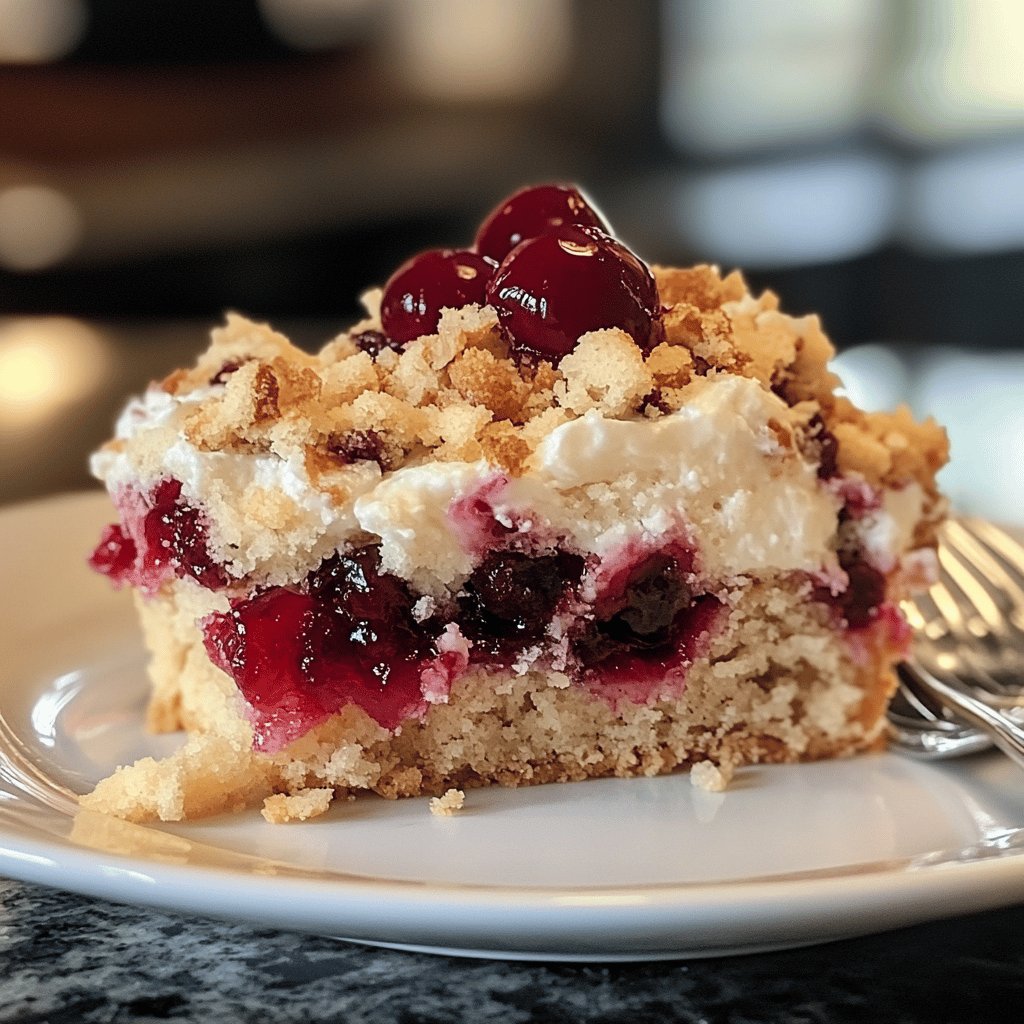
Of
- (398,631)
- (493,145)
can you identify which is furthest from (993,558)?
(493,145)

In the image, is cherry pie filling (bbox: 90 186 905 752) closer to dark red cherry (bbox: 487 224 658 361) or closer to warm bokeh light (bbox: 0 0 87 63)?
dark red cherry (bbox: 487 224 658 361)

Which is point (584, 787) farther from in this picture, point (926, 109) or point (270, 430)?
point (926, 109)

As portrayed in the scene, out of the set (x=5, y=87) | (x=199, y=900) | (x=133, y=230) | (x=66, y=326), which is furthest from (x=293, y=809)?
(x=5, y=87)

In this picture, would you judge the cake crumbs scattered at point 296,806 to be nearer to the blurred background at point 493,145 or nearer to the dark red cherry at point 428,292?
the dark red cherry at point 428,292

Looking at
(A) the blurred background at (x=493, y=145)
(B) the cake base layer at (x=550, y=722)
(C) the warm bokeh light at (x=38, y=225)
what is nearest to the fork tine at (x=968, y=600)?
(B) the cake base layer at (x=550, y=722)

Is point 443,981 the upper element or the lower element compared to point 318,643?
lower

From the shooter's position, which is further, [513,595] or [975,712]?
[975,712]

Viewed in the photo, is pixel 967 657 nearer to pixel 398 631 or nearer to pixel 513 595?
pixel 513 595
